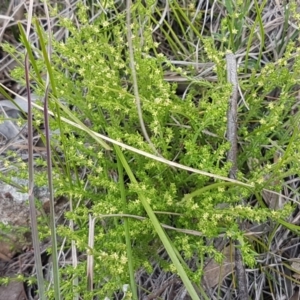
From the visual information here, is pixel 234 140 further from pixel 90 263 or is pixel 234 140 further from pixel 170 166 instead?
pixel 90 263

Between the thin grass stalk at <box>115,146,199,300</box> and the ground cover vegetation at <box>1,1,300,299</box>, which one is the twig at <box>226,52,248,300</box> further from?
the thin grass stalk at <box>115,146,199,300</box>

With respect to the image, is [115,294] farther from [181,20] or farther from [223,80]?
[181,20]

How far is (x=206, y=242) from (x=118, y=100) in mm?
444

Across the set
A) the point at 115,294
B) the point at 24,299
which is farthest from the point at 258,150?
the point at 24,299

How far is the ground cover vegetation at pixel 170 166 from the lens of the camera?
1035mm

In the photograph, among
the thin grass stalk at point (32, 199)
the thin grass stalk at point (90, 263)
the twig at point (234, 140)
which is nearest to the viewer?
the thin grass stalk at point (32, 199)

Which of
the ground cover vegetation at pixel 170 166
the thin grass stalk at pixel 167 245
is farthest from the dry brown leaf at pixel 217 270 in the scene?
the thin grass stalk at pixel 167 245

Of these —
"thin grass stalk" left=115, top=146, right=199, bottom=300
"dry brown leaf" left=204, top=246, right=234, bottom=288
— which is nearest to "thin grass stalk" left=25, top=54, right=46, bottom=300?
"thin grass stalk" left=115, top=146, right=199, bottom=300

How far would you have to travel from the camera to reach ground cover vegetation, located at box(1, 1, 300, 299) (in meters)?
1.04

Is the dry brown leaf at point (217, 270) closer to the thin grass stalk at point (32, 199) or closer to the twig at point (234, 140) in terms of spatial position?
the twig at point (234, 140)

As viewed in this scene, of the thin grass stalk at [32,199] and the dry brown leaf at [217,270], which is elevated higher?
the thin grass stalk at [32,199]

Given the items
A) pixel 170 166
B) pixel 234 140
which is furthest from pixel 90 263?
pixel 234 140

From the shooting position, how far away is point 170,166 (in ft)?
3.78

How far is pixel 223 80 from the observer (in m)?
1.17
